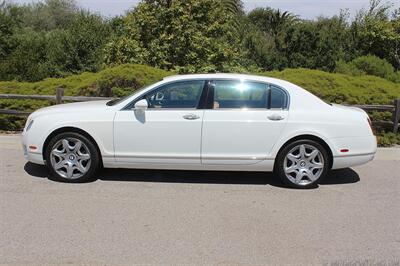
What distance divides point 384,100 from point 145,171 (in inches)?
225

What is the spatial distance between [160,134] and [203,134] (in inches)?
21.6

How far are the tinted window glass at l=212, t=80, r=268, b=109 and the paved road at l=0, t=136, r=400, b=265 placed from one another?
1.07 meters

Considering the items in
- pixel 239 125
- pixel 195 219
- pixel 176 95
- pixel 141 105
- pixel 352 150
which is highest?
pixel 176 95

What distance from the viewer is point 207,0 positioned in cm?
1543

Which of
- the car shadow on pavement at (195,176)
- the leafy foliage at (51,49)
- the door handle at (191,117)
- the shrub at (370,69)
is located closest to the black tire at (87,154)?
the car shadow on pavement at (195,176)

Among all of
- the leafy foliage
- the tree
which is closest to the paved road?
the tree

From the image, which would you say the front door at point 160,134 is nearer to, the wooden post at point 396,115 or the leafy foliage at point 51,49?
the wooden post at point 396,115

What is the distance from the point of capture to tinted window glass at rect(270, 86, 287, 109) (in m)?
6.29

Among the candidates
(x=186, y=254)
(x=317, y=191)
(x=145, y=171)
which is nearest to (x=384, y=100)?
(x=317, y=191)

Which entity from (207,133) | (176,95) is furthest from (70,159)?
(207,133)

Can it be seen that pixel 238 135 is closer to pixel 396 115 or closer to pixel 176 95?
pixel 176 95

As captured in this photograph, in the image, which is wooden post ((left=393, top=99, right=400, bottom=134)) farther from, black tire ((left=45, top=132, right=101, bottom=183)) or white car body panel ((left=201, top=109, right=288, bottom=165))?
black tire ((left=45, top=132, right=101, bottom=183))

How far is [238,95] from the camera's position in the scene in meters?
6.28

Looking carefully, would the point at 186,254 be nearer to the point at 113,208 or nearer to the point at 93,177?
the point at 113,208
